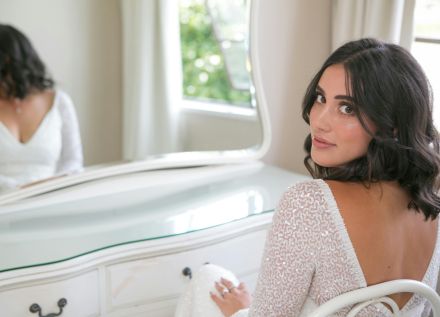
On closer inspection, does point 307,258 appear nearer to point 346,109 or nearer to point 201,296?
point 346,109

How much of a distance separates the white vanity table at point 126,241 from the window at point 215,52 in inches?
13.5

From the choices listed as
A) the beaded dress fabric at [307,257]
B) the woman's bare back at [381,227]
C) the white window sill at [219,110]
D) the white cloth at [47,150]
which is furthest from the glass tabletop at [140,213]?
the woman's bare back at [381,227]

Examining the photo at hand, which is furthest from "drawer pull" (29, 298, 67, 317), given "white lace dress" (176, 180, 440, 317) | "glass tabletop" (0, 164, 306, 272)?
"white lace dress" (176, 180, 440, 317)

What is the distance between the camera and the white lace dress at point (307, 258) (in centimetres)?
98

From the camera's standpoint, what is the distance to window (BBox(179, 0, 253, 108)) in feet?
6.02

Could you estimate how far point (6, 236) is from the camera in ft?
4.63

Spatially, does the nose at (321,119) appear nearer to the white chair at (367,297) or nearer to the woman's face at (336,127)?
the woman's face at (336,127)

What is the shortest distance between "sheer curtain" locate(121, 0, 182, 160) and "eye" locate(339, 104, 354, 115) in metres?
0.87

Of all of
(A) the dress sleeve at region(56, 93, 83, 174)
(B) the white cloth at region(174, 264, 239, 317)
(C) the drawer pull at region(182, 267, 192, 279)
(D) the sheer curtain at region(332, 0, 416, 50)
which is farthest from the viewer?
(D) the sheer curtain at region(332, 0, 416, 50)

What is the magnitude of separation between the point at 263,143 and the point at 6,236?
1.07m

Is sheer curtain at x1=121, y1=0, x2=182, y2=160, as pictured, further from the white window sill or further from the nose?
the nose

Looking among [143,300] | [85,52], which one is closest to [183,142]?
[85,52]

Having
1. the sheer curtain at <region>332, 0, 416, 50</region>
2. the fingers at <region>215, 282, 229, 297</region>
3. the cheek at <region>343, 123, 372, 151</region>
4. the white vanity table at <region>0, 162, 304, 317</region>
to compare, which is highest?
the sheer curtain at <region>332, 0, 416, 50</region>

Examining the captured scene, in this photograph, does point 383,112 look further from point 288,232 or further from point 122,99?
point 122,99
